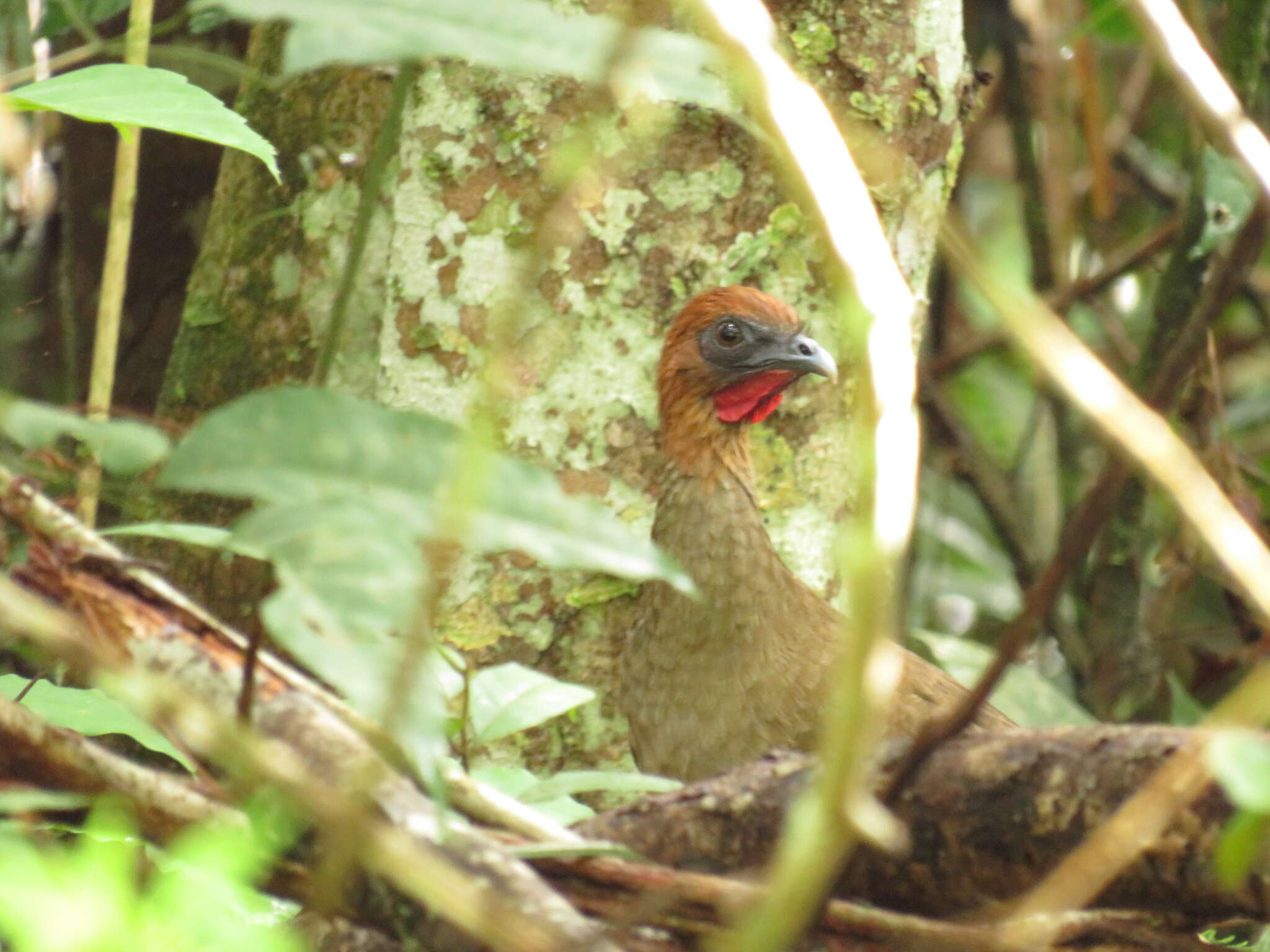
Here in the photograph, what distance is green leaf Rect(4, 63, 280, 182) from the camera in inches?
59.1

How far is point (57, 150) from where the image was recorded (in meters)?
3.95

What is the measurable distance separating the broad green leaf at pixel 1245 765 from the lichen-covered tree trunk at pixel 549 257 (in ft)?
6.28

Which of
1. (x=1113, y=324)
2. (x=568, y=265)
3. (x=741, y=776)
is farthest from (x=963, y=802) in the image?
(x=1113, y=324)

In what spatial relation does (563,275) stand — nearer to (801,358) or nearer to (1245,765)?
(801,358)

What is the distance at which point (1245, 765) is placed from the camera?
31.8 inches

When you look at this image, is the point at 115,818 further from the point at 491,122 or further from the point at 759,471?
the point at 759,471

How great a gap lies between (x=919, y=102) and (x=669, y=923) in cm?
214

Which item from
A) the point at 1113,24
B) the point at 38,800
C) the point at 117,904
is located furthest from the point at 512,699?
the point at 1113,24

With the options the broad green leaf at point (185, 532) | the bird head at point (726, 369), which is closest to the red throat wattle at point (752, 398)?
the bird head at point (726, 369)

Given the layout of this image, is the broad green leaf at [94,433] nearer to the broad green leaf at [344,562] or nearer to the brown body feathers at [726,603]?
the broad green leaf at [344,562]

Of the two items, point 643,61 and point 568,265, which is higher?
point 643,61

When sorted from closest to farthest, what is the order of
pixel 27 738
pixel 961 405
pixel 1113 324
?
pixel 27 738, pixel 1113 324, pixel 961 405

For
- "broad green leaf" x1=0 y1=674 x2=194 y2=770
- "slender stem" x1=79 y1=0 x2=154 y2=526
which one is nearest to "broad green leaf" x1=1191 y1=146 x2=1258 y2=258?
"slender stem" x1=79 y1=0 x2=154 y2=526

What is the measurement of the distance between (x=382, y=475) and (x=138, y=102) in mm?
773
